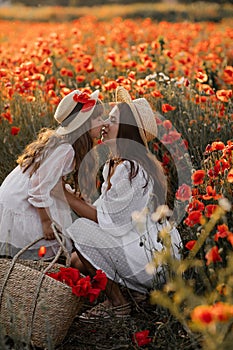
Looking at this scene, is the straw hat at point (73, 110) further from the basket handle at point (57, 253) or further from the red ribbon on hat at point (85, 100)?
the basket handle at point (57, 253)

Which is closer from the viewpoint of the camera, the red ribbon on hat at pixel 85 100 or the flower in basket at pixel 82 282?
the flower in basket at pixel 82 282

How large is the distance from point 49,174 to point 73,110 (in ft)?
1.21

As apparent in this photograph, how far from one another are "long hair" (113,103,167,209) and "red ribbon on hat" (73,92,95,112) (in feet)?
0.53

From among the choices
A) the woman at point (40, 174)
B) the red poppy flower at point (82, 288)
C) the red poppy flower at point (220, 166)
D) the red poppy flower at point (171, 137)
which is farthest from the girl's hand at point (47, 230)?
the red poppy flower at point (220, 166)

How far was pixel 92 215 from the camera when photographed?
347 centimetres

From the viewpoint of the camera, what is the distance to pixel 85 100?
3494 millimetres

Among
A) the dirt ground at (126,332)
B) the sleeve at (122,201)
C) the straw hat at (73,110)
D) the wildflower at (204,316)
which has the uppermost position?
the straw hat at (73,110)

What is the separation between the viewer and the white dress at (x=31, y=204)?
136 inches

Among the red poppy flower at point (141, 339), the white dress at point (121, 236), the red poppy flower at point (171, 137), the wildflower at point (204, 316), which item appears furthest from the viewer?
the red poppy flower at point (171, 137)

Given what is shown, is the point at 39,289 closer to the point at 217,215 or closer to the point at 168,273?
the point at 168,273

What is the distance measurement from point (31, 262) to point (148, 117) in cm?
94

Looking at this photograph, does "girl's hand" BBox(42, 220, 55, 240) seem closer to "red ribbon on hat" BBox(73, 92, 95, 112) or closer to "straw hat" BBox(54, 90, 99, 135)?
"straw hat" BBox(54, 90, 99, 135)

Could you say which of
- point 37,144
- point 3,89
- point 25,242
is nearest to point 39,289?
point 25,242

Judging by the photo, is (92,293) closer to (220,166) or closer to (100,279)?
(100,279)
